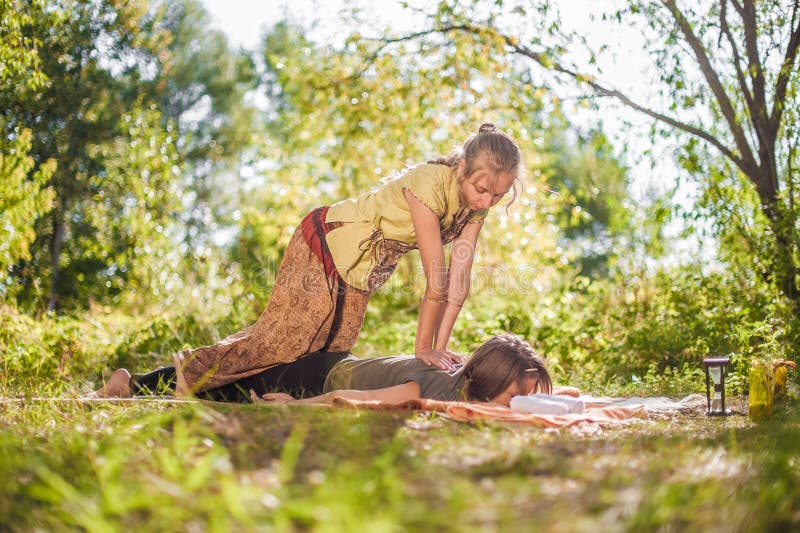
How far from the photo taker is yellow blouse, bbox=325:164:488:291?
337 cm

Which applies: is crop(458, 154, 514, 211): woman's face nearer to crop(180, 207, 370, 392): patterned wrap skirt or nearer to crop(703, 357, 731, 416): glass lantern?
crop(180, 207, 370, 392): patterned wrap skirt

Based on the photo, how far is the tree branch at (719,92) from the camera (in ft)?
15.9

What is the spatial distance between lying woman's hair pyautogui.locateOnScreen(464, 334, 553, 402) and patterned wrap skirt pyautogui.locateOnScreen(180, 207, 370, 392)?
74 centimetres

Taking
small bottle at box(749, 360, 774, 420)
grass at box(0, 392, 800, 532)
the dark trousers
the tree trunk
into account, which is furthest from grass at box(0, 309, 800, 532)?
the tree trunk

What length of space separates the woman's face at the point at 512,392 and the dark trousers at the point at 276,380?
890 mm

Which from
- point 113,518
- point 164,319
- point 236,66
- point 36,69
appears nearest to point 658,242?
point 164,319

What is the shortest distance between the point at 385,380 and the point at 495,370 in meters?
0.50

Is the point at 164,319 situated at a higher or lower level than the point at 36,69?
lower

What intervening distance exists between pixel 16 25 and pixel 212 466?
4252mm

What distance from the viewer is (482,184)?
10.6 ft

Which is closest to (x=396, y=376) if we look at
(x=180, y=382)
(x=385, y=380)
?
(x=385, y=380)

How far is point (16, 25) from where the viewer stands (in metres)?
Result: 4.79

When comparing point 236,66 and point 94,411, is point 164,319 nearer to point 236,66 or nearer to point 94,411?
point 94,411

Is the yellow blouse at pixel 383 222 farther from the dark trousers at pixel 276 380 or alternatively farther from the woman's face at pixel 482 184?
the dark trousers at pixel 276 380
